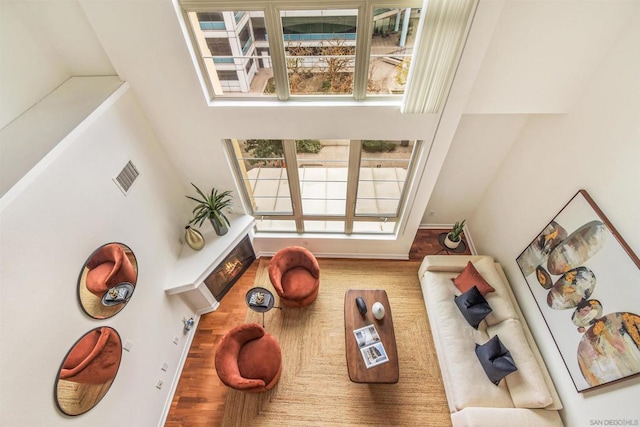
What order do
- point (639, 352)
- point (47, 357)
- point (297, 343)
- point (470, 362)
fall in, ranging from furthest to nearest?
1. point (297, 343)
2. point (470, 362)
3. point (639, 352)
4. point (47, 357)

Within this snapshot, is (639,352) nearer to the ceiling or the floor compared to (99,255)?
nearer to the floor

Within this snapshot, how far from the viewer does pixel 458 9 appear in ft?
8.05

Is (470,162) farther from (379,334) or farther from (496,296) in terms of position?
(379,334)

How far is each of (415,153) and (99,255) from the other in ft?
11.6

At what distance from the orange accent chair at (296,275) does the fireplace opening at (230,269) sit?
2.07 ft

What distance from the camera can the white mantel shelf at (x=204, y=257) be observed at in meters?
3.74

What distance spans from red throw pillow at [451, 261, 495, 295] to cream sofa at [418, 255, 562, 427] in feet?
0.34

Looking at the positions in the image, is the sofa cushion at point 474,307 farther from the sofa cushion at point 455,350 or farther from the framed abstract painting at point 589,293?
the framed abstract painting at point 589,293

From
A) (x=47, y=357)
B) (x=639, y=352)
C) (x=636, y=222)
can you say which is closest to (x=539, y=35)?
(x=636, y=222)

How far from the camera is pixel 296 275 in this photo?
14.1ft

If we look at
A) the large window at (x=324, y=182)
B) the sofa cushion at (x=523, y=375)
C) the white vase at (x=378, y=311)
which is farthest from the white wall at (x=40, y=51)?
the sofa cushion at (x=523, y=375)

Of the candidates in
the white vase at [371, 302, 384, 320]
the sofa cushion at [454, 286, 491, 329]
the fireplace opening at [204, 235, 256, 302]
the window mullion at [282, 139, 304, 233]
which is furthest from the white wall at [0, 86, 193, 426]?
the sofa cushion at [454, 286, 491, 329]

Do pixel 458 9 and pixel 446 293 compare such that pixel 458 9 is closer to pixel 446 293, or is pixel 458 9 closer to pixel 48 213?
pixel 446 293

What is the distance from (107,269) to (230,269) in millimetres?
1908
